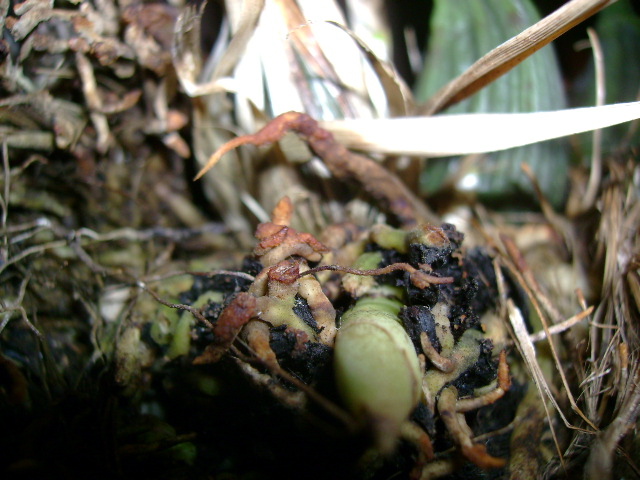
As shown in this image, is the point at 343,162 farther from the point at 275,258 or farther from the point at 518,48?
the point at 518,48

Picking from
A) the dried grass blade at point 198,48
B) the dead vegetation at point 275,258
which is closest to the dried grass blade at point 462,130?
the dead vegetation at point 275,258

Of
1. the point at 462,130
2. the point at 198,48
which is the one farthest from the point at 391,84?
the point at 198,48

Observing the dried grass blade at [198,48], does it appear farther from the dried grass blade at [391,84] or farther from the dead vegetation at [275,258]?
the dried grass blade at [391,84]

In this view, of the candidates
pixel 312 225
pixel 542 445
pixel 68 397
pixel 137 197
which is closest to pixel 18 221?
pixel 137 197

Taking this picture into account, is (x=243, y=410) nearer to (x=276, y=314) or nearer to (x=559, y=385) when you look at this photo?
(x=276, y=314)

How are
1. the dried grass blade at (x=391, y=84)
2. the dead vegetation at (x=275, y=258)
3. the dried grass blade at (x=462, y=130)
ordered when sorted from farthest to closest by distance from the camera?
the dried grass blade at (x=391, y=84) < the dried grass blade at (x=462, y=130) < the dead vegetation at (x=275, y=258)

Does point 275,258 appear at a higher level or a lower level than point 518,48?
lower

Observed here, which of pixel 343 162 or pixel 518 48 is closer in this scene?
pixel 518 48
